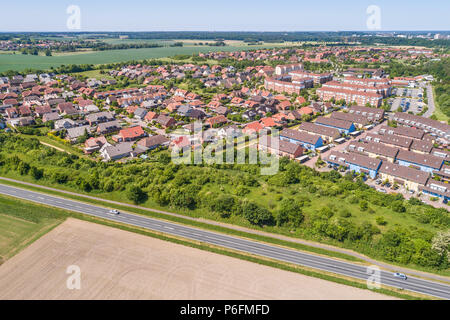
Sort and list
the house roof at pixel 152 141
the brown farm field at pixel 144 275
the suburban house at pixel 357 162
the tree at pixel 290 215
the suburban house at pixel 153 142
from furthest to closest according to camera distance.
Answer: the house roof at pixel 152 141 < the suburban house at pixel 153 142 < the suburban house at pixel 357 162 < the tree at pixel 290 215 < the brown farm field at pixel 144 275

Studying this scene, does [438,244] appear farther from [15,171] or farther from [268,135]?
[15,171]

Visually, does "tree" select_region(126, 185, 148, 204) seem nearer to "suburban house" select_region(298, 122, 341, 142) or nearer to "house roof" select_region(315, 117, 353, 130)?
"suburban house" select_region(298, 122, 341, 142)

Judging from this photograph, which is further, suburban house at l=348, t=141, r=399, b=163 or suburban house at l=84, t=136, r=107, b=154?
suburban house at l=84, t=136, r=107, b=154

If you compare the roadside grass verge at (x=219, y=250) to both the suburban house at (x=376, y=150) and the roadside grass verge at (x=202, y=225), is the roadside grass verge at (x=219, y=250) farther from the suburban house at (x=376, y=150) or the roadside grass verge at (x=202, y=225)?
the suburban house at (x=376, y=150)

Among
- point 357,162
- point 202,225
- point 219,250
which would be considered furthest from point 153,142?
point 357,162

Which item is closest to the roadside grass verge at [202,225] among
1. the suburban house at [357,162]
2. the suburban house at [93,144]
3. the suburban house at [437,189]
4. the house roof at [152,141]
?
the suburban house at [93,144]

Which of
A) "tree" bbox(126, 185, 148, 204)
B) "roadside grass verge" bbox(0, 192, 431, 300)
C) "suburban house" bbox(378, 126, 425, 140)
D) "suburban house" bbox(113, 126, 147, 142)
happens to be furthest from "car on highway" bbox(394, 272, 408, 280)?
"suburban house" bbox(113, 126, 147, 142)
